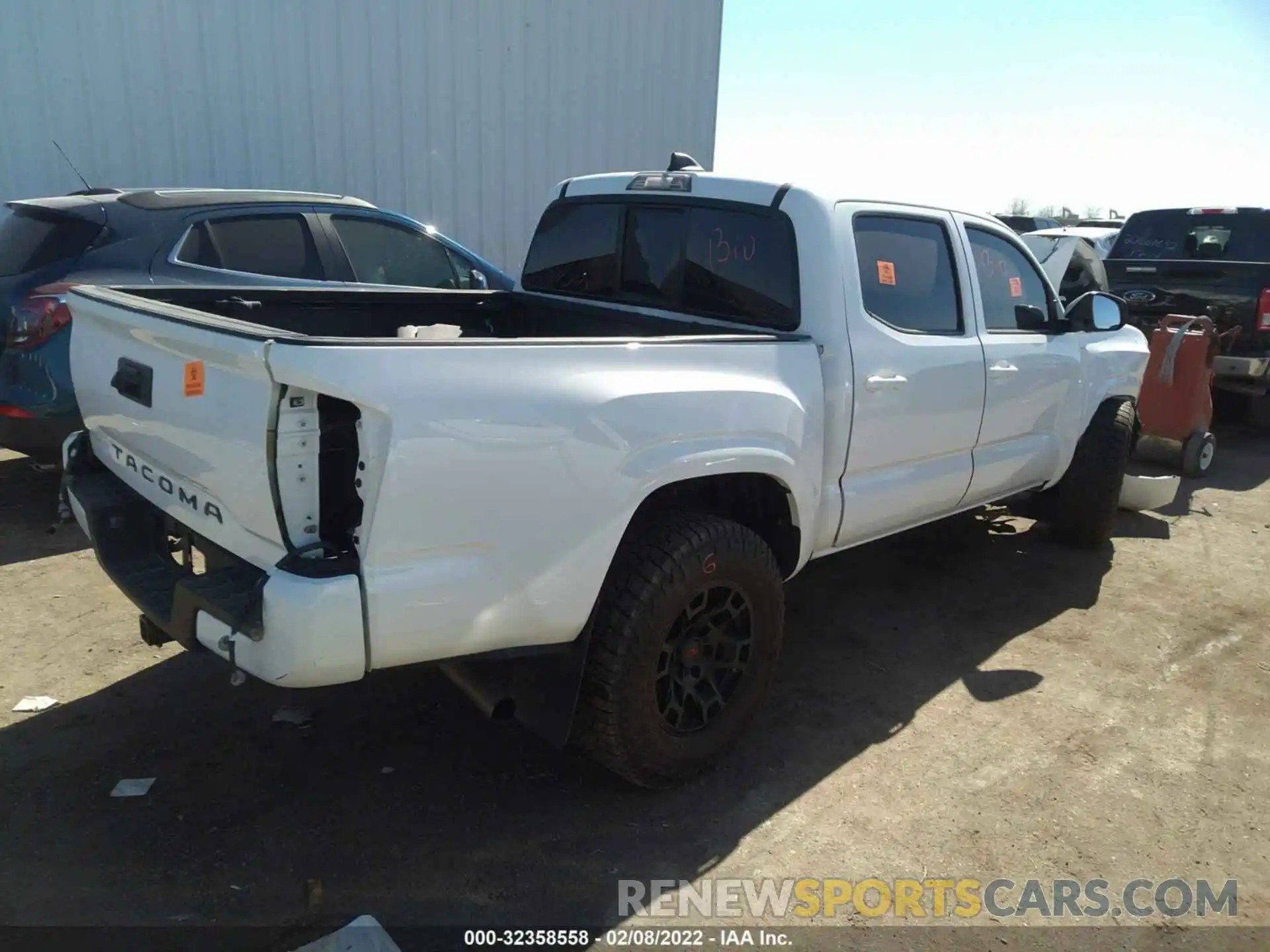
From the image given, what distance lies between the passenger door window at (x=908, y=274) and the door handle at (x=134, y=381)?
98.1 inches

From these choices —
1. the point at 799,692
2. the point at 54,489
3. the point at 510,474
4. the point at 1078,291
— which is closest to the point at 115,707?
the point at 510,474

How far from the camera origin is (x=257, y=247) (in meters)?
5.77

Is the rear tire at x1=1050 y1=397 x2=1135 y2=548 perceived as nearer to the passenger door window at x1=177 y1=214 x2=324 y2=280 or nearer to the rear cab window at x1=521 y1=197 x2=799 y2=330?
the rear cab window at x1=521 y1=197 x2=799 y2=330

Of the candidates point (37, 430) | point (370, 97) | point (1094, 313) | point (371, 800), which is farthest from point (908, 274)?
point (370, 97)

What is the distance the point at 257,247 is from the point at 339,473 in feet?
13.2

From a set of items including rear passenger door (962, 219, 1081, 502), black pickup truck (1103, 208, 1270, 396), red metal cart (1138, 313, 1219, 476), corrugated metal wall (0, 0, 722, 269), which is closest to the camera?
rear passenger door (962, 219, 1081, 502)

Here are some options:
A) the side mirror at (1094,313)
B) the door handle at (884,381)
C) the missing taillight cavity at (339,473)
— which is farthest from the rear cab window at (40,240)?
the side mirror at (1094,313)

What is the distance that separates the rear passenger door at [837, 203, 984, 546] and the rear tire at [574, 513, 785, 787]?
0.67 m

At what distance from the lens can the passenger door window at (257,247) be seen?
18.0 feet

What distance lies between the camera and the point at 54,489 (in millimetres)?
5895

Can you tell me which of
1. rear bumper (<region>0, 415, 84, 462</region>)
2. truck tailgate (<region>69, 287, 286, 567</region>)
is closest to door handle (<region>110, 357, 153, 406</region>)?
truck tailgate (<region>69, 287, 286, 567</region>)

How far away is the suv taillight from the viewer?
4891 millimetres

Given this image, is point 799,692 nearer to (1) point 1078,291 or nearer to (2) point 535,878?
(2) point 535,878

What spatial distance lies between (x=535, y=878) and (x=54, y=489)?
4.78m
